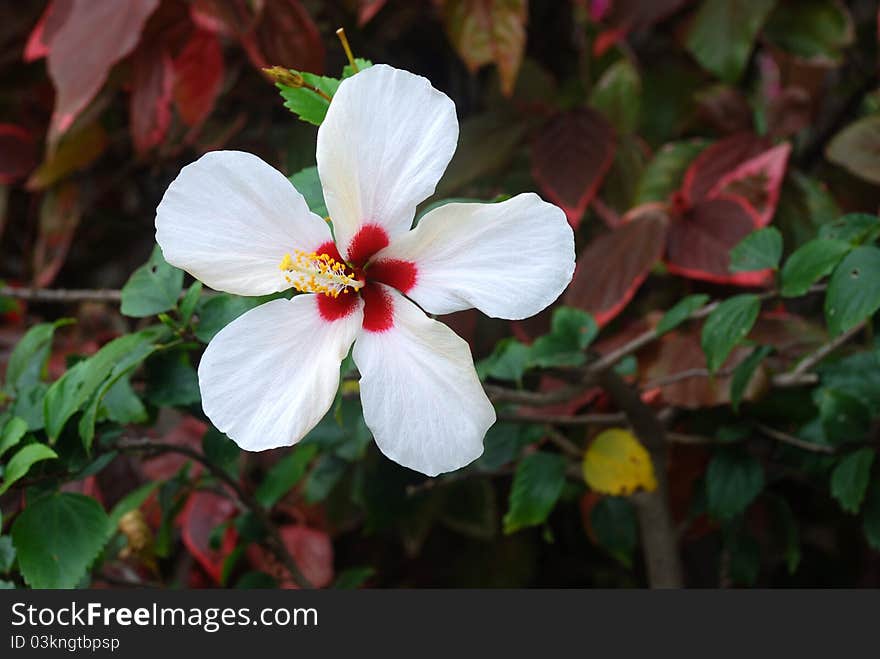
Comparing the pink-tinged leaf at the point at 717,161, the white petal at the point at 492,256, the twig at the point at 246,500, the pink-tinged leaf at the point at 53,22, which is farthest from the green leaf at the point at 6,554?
the pink-tinged leaf at the point at 717,161

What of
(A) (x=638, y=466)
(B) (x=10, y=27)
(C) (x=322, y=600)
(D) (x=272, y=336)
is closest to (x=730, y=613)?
(A) (x=638, y=466)

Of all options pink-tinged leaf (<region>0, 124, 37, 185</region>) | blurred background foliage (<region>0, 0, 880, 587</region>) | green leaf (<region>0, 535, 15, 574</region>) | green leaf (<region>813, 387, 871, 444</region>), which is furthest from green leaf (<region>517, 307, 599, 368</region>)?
pink-tinged leaf (<region>0, 124, 37, 185</region>)

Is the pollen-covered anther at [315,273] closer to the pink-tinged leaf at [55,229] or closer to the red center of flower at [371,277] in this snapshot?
the red center of flower at [371,277]

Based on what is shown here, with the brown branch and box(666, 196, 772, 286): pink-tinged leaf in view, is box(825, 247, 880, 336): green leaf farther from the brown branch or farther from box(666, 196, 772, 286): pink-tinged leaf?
box(666, 196, 772, 286): pink-tinged leaf

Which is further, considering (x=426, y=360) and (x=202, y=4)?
(x=202, y=4)

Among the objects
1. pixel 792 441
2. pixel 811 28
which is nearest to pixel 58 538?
pixel 792 441

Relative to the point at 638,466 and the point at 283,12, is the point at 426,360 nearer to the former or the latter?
the point at 638,466
